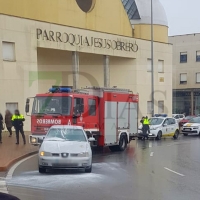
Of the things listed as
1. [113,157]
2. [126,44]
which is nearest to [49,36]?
[126,44]

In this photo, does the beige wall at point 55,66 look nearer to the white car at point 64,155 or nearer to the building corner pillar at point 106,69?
the building corner pillar at point 106,69

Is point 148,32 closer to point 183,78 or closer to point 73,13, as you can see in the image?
point 73,13

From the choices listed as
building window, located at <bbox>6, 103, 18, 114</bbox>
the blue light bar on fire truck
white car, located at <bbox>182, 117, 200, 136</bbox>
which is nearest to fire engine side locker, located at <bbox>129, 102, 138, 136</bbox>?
the blue light bar on fire truck

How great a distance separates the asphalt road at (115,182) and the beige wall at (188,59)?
52.5m

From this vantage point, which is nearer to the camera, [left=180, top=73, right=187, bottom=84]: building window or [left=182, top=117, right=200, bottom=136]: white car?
[left=182, top=117, right=200, bottom=136]: white car

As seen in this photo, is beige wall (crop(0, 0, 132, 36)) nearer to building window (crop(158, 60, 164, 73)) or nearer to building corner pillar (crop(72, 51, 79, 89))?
building corner pillar (crop(72, 51, 79, 89))

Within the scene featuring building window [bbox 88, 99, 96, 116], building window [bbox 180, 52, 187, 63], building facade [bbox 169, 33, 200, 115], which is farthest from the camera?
building window [bbox 180, 52, 187, 63]

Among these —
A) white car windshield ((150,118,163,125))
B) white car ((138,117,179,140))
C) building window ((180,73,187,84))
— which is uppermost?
building window ((180,73,187,84))

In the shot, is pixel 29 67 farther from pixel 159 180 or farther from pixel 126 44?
pixel 159 180

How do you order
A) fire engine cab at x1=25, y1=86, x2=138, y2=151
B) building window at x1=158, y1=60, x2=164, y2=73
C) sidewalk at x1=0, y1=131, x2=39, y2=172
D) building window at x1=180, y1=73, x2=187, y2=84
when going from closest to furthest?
sidewalk at x1=0, y1=131, x2=39, y2=172 < fire engine cab at x1=25, y1=86, x2=138, y2=151 < building window at x1=158, y1=60, x2=164, y2=73 < building window at x1=180, y1=73, x2=187, y2=84

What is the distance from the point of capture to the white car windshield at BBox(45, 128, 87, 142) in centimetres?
1368

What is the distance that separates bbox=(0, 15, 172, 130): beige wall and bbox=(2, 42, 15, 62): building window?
283mm

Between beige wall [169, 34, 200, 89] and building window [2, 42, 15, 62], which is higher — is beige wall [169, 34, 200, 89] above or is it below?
above

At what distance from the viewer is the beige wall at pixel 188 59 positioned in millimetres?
67000
